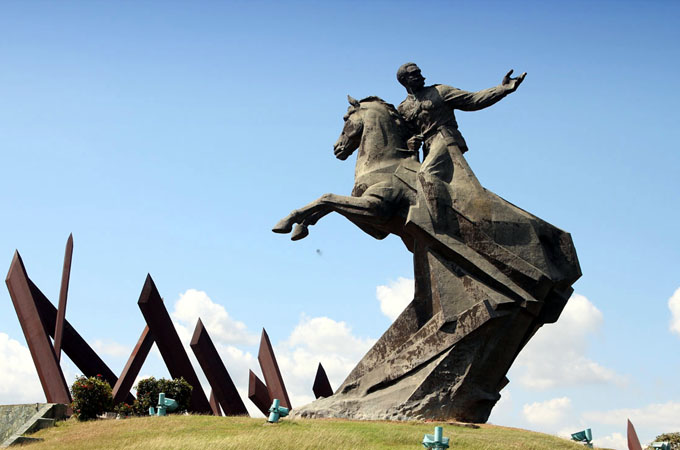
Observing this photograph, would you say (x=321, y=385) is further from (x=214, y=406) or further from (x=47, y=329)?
(x=47, y=329)

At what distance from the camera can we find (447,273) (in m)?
15.0

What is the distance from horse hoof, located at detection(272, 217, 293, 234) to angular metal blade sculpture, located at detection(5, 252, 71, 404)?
271 inches

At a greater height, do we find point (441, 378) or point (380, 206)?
point (380, 206)

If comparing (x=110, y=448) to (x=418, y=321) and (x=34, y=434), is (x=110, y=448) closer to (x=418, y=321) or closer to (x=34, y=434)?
(x=34, y=434)

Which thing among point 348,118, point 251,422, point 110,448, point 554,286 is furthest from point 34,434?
point 554,286

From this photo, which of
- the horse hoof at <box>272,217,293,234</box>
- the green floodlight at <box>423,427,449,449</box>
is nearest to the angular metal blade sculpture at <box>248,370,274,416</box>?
the horse hoof at <box>272,217,293,234</box>

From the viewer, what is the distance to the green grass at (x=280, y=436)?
12.1 meters

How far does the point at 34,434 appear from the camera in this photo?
15398 mm

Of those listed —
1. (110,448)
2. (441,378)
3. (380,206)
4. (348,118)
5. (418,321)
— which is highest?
(348,118)

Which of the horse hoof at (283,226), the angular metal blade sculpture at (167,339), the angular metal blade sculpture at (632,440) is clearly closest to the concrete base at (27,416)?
the angular metal blade sculpture at (167,339)

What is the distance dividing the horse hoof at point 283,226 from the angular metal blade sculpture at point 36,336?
6.89 metres

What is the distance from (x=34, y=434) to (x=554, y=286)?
1059 cm

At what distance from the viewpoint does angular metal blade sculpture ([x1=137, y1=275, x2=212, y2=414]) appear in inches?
766

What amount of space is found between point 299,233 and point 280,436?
455 centimetres
